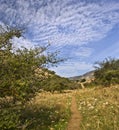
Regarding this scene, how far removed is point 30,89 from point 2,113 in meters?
4.14

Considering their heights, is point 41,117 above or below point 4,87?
below

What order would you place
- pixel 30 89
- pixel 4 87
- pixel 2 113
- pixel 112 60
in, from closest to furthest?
pixel 2 113 → pixel 4 87 → pixel 30 89 → pixel 112 60

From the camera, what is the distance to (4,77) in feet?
51.9

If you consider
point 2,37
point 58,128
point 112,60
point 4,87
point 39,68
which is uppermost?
point 112,60

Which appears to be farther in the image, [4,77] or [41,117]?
[41,117]

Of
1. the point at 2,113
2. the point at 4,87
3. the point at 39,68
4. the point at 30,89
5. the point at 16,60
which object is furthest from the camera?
the point at 39,68

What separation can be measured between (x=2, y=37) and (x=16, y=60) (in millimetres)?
1481

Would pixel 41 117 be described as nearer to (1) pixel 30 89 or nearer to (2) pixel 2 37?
(1) pixel 30 89

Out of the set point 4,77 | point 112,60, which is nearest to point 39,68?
point 4,77

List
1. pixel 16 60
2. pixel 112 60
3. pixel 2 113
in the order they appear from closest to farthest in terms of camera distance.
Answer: pixel 2 113 < pixel 16 60 < pixel 112 60

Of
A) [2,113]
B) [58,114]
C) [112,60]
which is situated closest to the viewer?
[2,113]

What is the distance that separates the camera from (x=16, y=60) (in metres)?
17.0

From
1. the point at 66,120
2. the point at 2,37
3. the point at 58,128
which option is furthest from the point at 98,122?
the point at 2,37

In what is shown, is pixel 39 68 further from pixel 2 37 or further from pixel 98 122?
pixel 98 122
